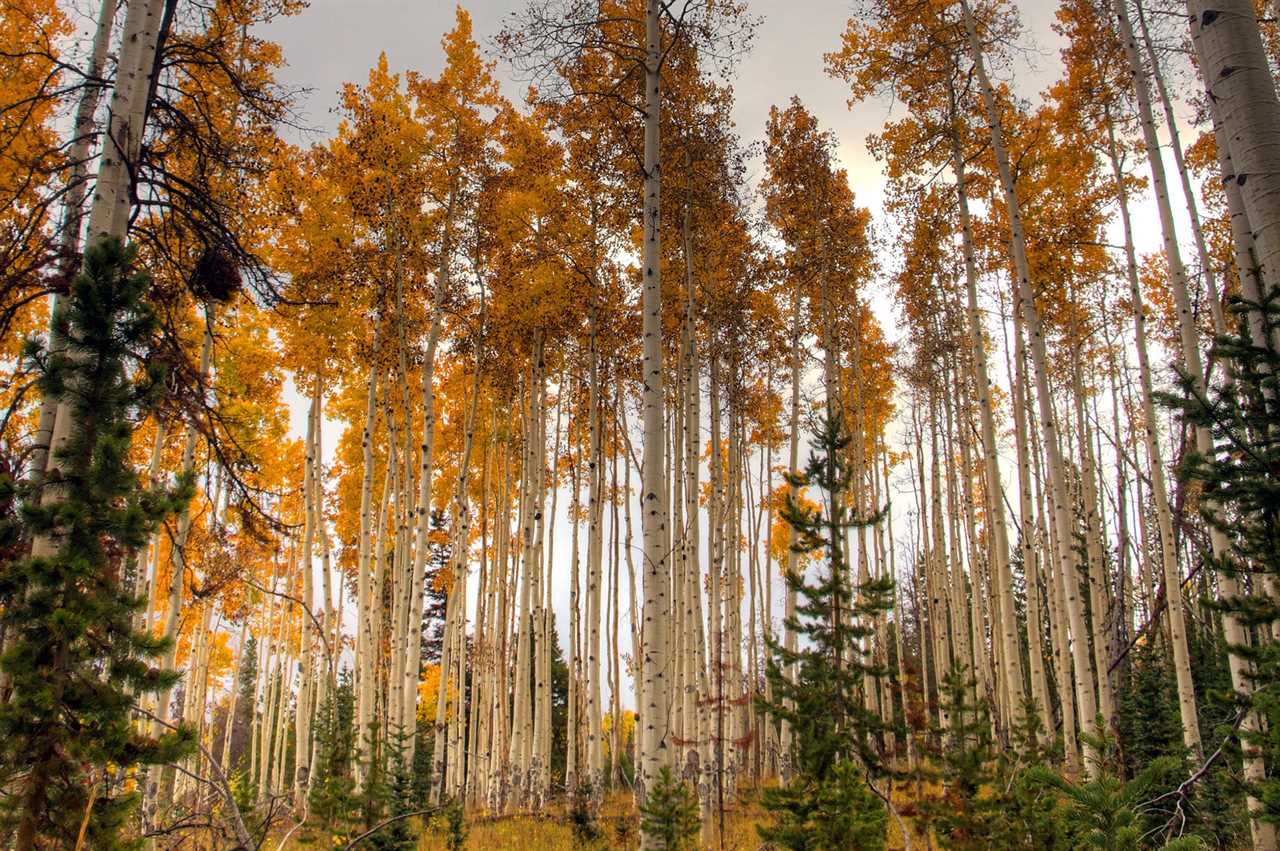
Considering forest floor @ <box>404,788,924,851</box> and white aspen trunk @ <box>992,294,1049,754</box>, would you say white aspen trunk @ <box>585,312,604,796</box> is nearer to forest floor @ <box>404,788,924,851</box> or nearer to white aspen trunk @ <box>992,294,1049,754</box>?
forest floor @ <box>404,788,924,851</box>

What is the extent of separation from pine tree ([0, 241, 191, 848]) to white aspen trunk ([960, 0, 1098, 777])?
760cm

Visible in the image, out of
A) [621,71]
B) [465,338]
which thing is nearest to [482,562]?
[465,338]

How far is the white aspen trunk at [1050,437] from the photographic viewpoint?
752 centimetres

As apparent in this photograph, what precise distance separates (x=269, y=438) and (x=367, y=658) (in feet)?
24.3

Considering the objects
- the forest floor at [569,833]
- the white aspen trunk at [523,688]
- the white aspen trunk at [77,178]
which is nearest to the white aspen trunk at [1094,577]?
the forest floor at [569,833]

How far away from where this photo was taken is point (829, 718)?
18.7 ft

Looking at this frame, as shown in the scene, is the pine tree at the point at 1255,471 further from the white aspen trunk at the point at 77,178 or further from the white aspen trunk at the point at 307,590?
the white aspen trunk at the point at 307,590

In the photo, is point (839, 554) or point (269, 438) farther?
point (269, 438)

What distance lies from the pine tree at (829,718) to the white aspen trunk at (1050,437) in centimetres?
255

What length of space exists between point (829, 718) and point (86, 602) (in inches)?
191

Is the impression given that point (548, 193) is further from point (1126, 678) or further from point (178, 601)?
point (1126, 678)

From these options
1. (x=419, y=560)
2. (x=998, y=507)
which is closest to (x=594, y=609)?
(x=419, y=560)

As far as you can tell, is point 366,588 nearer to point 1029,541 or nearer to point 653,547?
point 653,547

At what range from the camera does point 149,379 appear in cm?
366
